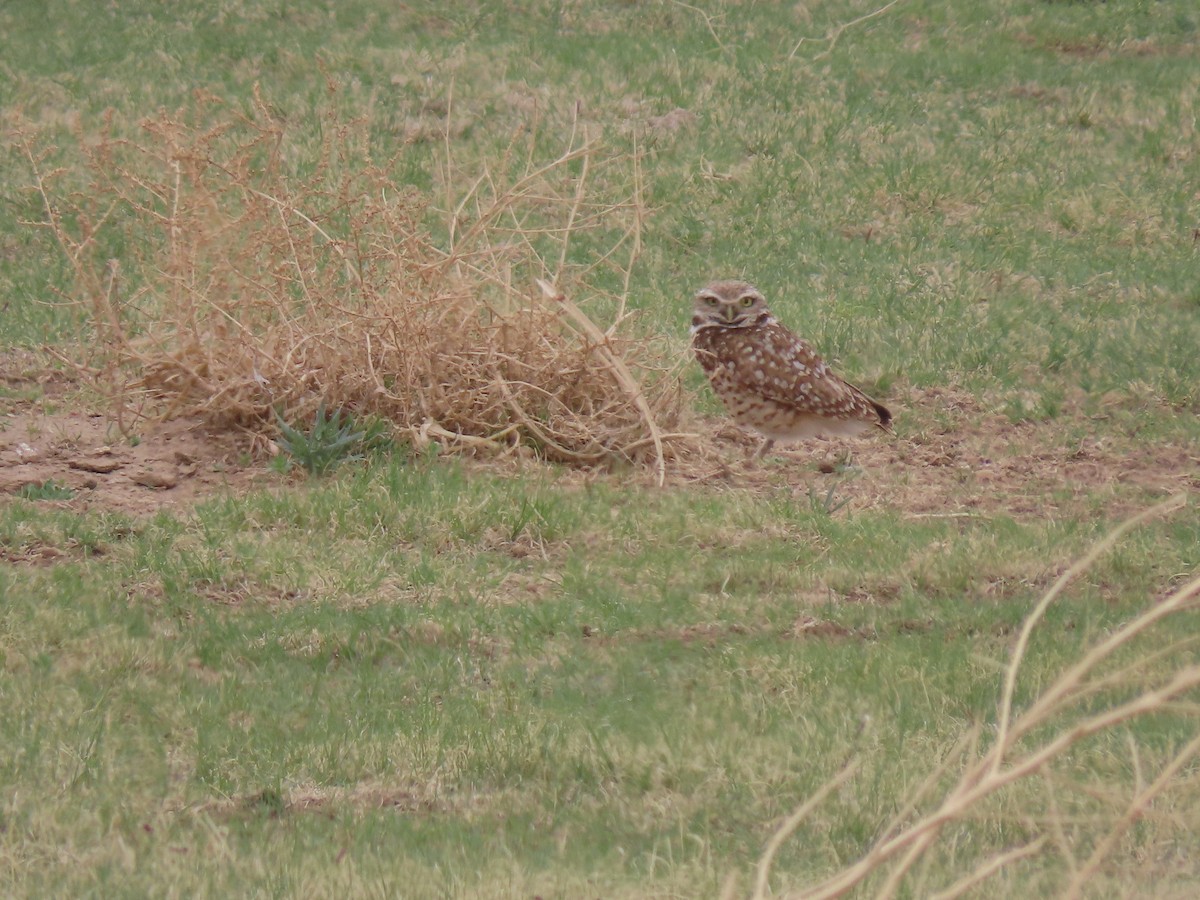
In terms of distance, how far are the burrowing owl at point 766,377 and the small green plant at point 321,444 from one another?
5.77ft

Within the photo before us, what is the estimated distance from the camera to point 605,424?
339 inches

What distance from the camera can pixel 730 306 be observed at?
8516mm

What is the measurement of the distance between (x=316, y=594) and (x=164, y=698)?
1030 mm

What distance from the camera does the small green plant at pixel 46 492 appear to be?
7668 mm

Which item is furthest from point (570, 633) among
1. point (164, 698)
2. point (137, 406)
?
point (137, 406)

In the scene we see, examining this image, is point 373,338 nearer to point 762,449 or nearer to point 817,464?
point 762,449

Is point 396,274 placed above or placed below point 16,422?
above

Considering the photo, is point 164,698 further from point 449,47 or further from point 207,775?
point 449,47

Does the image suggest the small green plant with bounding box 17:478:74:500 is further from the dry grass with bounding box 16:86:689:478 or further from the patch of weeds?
the patch of weeds

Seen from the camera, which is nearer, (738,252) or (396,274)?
(396,274)

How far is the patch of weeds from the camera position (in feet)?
26.3

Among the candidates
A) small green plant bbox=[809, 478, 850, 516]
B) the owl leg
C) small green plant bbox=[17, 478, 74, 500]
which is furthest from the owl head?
small green plant bbox=[17, 478, 74, 500]

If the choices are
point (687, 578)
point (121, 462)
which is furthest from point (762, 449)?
point (121, 462)

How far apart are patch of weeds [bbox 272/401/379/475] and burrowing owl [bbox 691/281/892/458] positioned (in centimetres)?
175
